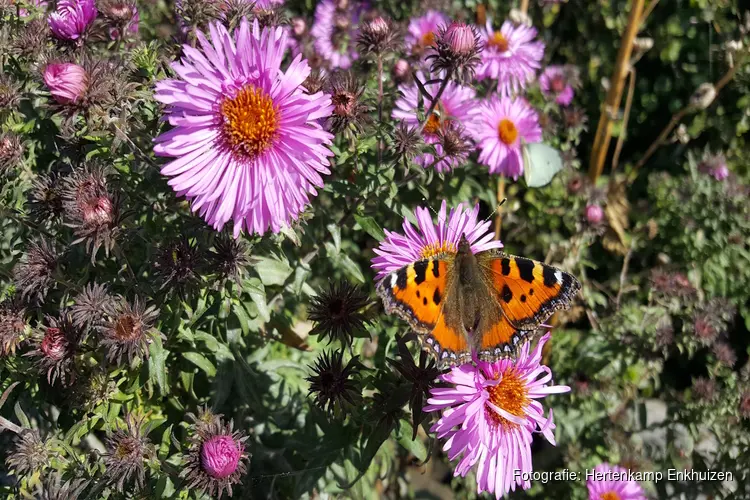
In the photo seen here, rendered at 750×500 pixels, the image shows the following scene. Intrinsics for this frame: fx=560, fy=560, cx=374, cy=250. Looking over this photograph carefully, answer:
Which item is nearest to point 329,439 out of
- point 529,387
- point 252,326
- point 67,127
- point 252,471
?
point 252,471

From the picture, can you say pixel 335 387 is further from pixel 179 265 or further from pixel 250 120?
pixel 250 120

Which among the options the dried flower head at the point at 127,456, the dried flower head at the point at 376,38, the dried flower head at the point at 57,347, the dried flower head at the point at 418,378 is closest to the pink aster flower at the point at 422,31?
the dried flower head at the point at 376,38

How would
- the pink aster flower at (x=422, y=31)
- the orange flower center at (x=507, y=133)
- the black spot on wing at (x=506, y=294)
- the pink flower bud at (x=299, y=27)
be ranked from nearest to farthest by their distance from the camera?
the black spot on wing at (x=506, y=294) → the pink aster flower at (x=422, y=31) → the orange flower center at (x=507, y=133) → the pink flower bud at (x=299, y=27)

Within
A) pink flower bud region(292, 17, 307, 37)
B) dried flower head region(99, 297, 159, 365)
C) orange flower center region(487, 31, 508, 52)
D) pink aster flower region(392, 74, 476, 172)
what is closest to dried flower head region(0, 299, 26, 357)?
dried flower head region(99, 297, 159, 365)

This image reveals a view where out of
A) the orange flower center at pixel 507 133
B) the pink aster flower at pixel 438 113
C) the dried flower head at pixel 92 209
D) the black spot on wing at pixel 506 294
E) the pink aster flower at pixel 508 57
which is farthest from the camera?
the pink aster flower at pixel 508 57

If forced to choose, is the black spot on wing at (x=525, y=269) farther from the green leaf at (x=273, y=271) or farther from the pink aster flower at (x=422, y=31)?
the pink aster flower at (x=422, y=31)

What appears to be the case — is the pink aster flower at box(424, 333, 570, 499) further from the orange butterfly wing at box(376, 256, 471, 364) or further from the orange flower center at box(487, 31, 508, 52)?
the orange flower center at box(487, 31, 508, 52)

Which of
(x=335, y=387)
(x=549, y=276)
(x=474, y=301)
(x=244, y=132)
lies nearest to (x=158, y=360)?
(x=335, y=387)
